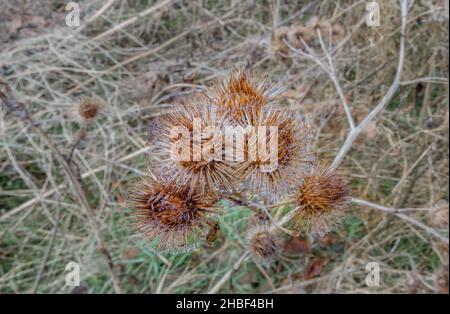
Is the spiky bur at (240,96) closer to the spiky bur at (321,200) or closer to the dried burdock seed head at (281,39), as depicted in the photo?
the spiky bur at (321,200)

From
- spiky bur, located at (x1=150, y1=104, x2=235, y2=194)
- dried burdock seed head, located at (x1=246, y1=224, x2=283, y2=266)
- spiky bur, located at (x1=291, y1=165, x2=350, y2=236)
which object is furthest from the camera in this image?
dried burdock seed head, located at (x1=246, y1=224, x2=283, y2=266)

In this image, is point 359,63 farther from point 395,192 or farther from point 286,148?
point 286,148

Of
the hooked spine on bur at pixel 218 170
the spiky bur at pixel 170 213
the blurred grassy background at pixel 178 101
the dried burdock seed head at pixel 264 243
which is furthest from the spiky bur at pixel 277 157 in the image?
the blurred grassy background at pixel 178 101

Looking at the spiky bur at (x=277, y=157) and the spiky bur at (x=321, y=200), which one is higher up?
the spiky bur at (x=277, y=157)

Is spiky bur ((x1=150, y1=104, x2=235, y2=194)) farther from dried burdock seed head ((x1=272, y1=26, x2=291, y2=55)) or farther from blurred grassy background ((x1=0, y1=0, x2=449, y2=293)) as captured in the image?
dried burdock seed head ((x1=272, y1=26, x2=291, y2=55))

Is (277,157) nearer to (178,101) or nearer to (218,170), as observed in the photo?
(218,170)

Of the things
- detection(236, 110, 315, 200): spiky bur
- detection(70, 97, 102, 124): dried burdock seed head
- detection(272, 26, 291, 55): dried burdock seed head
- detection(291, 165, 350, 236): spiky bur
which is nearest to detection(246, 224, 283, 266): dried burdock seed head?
detection(291, 165, 350, 236): spiky bur

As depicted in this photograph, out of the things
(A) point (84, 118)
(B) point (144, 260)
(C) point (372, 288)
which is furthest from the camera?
(B) point (144, 260)
